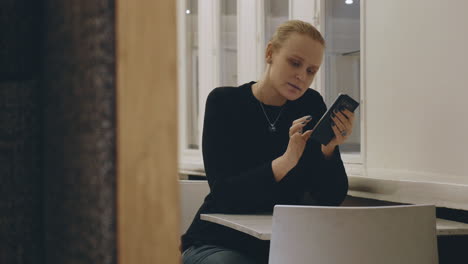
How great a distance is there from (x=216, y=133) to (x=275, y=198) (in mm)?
301

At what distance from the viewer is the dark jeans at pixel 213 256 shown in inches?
66.7

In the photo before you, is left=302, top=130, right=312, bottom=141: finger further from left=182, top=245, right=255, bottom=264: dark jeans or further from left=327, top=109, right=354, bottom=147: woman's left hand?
left=182, top=245, right=255, bottom=264: dark jeans

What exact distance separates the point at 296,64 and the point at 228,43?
8.45 ft

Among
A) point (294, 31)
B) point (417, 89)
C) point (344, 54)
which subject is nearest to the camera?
point (294, 31)

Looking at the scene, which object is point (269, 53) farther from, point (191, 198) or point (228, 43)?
point (228, 43)

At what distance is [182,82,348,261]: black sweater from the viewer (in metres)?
1.87

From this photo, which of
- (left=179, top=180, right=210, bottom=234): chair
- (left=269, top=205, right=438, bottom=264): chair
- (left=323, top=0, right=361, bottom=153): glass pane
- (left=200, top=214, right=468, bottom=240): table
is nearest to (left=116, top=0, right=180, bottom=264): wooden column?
(left=269, top=205, right=438, bottom=264): chair

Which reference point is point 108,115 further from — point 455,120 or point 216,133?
point 455,120

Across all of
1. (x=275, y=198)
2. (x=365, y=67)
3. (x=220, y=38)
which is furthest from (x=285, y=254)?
(x=220, y=38)

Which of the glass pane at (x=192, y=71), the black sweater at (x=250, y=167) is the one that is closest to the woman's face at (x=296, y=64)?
the black sweater at (x=250, y=167)

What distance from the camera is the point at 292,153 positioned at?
1.86 m

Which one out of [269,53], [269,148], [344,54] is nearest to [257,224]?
[269,148]

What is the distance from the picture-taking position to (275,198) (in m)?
1.95

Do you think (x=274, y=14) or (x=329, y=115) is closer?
(x=329, y=115)
